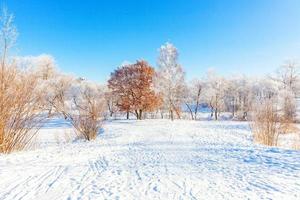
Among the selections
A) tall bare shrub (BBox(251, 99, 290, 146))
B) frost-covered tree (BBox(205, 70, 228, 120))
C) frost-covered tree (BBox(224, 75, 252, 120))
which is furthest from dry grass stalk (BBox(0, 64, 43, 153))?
frost-covered tree (BBox(224, 75, 252, 120))

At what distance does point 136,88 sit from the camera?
95.7 ft

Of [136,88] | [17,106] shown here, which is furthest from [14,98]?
[136,88]

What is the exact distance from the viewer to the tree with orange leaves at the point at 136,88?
29.1 metres

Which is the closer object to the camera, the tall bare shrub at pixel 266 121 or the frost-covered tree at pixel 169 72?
the tall bare shrub at pixel 266 121

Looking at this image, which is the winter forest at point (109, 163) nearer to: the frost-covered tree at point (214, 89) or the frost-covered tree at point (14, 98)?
the frost-covered tree at point (14, 98)

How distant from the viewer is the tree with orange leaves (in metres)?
29.1

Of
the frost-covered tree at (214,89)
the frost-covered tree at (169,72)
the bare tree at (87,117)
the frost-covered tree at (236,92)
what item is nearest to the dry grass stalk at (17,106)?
the bare tree at (87,117)

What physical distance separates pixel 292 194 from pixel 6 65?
7.91 metres

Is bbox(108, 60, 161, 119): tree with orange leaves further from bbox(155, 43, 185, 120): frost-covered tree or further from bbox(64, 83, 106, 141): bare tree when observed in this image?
bbox(64, 83, 106, 141): bare tree

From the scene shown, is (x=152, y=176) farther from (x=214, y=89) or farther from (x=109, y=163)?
(x=214, y=89)

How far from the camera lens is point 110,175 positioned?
215 inches

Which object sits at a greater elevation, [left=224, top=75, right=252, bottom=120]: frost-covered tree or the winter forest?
[left=224, top=75, right=252, bottom=120]: frost-covered tree

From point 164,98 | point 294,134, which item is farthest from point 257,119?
point 164,98

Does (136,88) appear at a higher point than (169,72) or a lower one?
lower
